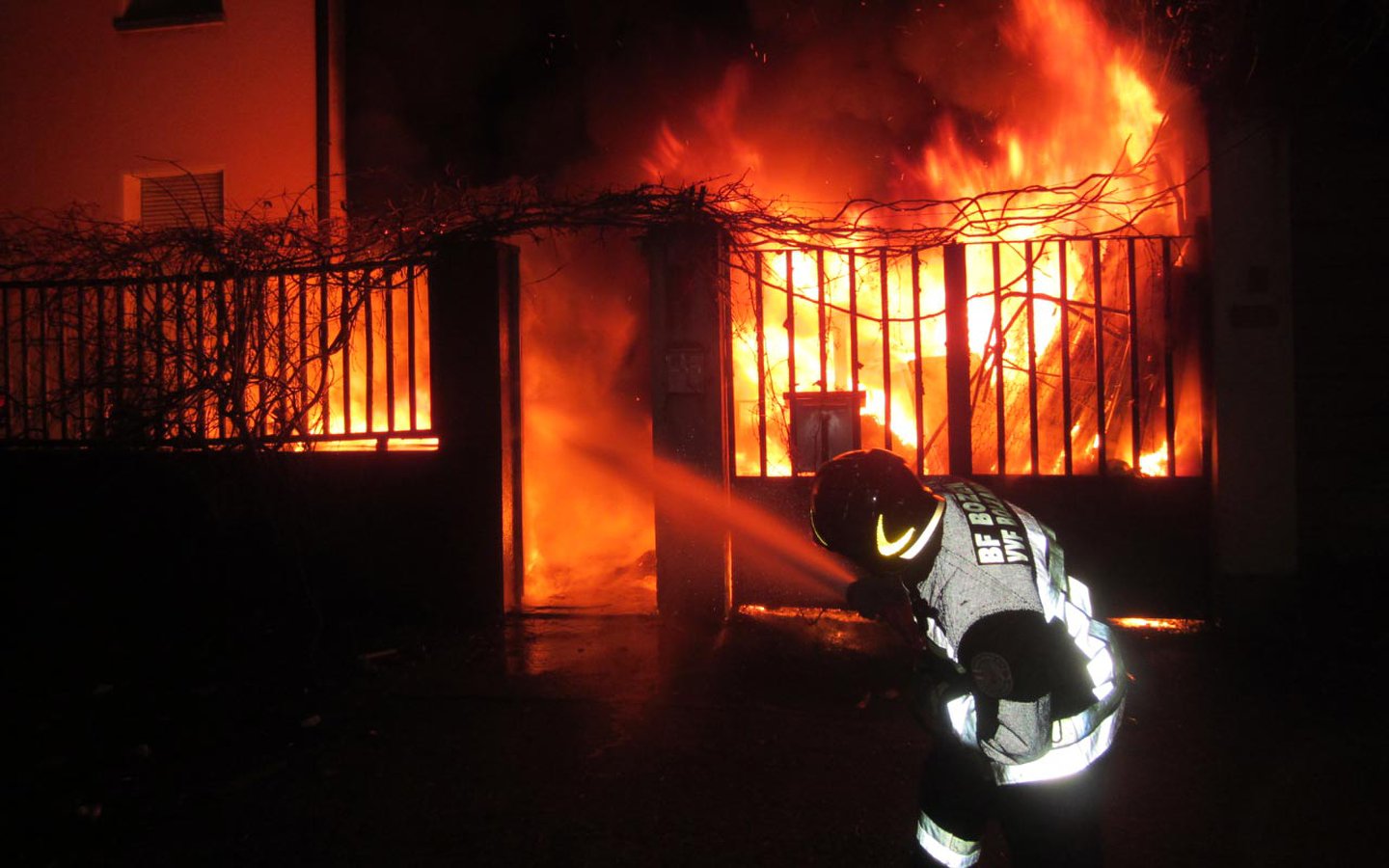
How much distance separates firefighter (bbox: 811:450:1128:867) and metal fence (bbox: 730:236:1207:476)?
3892 millimetres

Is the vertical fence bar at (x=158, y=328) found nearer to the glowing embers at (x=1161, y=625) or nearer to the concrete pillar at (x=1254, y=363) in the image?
the glowing embers at (x=1161, y=625)

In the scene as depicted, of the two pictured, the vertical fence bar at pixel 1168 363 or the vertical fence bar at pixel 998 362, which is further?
the vertical fence bar at pixel 998 362

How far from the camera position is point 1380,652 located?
216 inches

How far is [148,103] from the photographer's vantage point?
1072 cm

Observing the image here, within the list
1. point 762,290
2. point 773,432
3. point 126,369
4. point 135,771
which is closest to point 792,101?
point 762,290

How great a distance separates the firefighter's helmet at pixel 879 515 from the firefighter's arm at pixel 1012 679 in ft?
0.94

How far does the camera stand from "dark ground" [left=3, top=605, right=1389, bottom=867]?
366cm

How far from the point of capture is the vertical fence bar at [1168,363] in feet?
20.5

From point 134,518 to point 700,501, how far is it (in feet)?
15.2

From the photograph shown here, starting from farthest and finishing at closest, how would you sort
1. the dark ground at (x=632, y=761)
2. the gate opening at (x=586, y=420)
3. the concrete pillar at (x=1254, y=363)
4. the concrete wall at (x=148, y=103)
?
the concrete wall at (x=148, y=103), the gate opening at (x=586, y=420), the concrete pillar at (x=1254, y=363), the dark ground at (x=632, y=761)

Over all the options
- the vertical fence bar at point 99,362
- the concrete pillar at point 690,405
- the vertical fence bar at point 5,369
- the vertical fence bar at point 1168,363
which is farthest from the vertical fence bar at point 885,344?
the vertical fence bar at point 5,369

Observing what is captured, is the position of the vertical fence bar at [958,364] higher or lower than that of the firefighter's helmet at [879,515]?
higher

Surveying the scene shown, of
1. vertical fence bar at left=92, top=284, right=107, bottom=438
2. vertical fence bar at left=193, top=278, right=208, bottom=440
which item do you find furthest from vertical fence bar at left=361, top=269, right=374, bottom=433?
vertical fence bar at left=92, top=284, right=107, bottom=438

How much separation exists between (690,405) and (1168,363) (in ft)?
11.2
